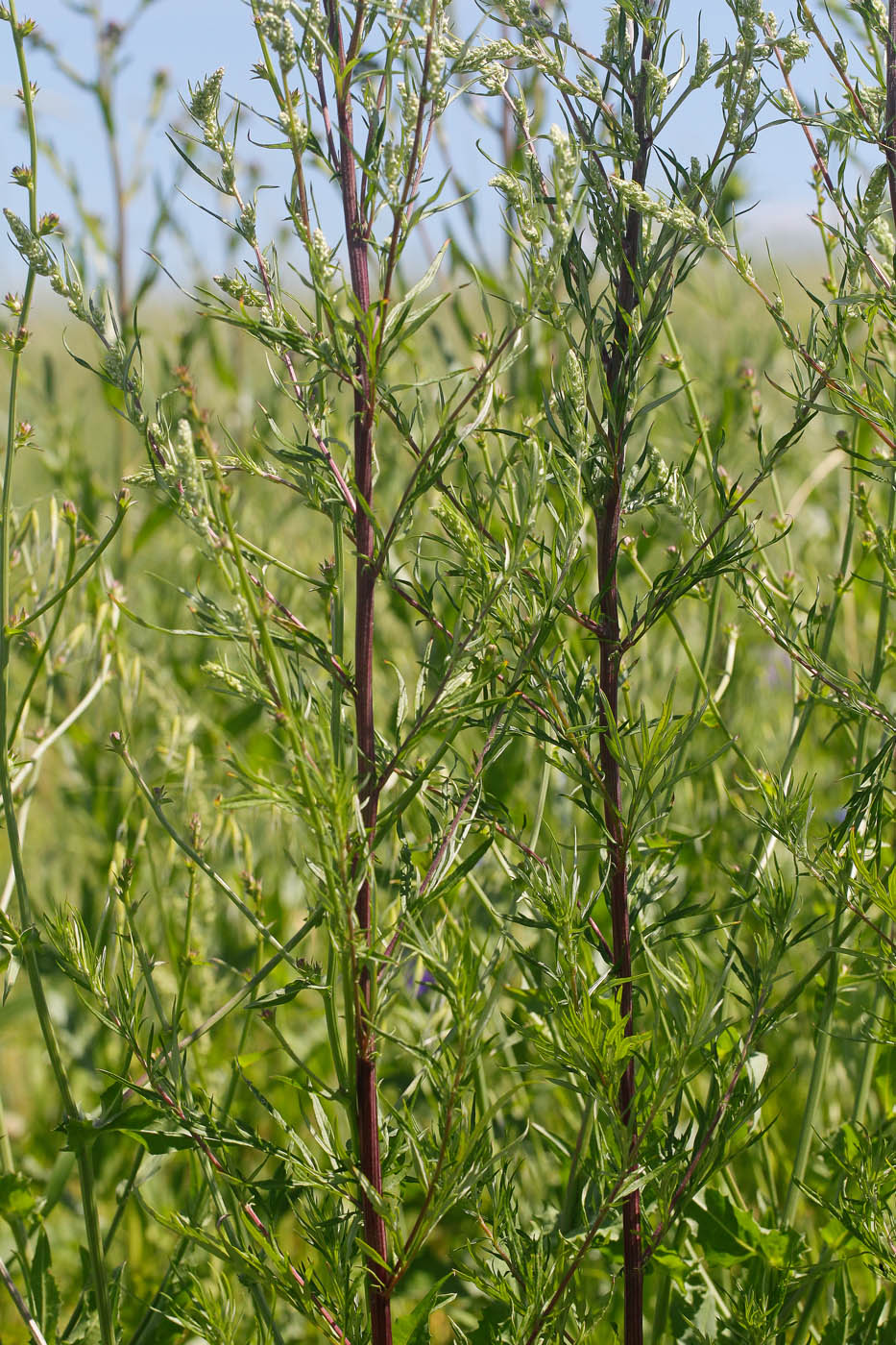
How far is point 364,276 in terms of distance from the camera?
2.12ft

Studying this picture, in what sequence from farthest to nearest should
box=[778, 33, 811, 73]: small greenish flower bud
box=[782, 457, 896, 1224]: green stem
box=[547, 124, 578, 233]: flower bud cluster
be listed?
box=[782, 457, 896, 1224]: green stem
box=[778, 33, 811, 73]: small greenish flower bud
box=[547, 124, 578, 233]: flower bud cluster

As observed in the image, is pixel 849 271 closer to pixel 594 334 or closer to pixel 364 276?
pixel 594 334

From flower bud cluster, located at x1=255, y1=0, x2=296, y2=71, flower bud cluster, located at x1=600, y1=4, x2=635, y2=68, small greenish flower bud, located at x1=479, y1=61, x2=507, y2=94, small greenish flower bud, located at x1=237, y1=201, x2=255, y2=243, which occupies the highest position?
flower bud cluster, located at x1=600, y1=4, x2=635, y2=68

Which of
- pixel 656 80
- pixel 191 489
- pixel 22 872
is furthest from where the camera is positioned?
pixel 22 872

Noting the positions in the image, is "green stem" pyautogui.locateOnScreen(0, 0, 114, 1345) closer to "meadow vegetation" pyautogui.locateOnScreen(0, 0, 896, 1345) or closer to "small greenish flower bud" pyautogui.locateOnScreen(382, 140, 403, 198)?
"meadow vegetation" pyautogui.locateOnScreen(0, 0, 896, 1345)

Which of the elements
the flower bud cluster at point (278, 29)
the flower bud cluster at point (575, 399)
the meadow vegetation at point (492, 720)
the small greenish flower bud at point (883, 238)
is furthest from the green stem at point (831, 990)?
the flower bud cluster at point (278, 29)

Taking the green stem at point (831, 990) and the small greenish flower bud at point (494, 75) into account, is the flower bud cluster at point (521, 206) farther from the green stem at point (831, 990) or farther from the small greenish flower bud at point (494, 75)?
the green stem at point (831, 990)

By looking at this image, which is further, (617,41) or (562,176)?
(617,41)

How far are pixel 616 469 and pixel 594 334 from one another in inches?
3.3

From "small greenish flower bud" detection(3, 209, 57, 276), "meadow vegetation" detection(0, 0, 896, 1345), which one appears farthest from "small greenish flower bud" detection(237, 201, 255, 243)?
"small greenish flower bud" detection(3, 209, 57, 276)

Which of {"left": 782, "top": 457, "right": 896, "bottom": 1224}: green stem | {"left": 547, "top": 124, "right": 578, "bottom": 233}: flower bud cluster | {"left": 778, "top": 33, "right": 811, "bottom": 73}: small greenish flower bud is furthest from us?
{"left": 782, "top": 457, "right": 896, "bottom": 1224}: green stem

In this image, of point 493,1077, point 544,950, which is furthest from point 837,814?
point 493,1077

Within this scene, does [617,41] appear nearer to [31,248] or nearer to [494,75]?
[494,75]

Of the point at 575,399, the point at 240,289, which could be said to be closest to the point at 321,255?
the point at 240,289
